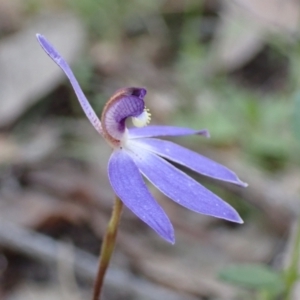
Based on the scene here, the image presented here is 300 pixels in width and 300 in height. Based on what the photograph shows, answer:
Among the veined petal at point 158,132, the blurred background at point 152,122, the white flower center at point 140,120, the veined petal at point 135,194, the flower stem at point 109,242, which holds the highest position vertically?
the white flower center at point 140,120

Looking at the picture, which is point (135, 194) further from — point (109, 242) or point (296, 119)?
point (296, 119)

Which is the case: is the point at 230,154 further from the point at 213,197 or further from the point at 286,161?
the point at 213,197

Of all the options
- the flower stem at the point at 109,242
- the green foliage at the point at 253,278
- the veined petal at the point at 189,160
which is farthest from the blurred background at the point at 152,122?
the flower stem at the point at 109,242

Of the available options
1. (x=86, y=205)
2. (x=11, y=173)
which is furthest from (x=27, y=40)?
(x=86, y=205)

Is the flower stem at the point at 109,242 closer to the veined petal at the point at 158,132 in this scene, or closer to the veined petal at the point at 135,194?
the veined petal at the point at 135,194

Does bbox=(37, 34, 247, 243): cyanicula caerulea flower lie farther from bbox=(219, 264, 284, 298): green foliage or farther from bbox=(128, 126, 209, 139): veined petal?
bbox=(219, 264, 284, 298): green foliage

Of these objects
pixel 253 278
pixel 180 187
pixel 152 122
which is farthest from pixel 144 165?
pixel 152 122
